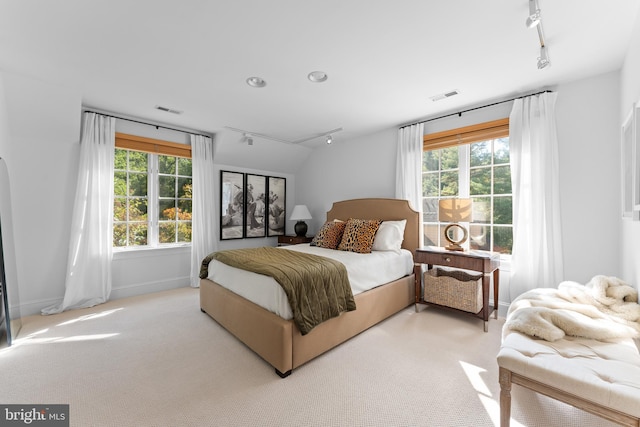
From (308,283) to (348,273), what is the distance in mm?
567

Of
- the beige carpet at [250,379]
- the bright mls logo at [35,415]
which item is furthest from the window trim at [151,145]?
the bright mls logo at [35,415]

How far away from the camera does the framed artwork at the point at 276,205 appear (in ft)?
17.3

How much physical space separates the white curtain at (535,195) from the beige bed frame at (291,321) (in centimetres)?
111

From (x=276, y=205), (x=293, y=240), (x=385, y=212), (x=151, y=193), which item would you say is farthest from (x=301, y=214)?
(x=151, y=193)

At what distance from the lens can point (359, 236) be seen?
337 centimetres

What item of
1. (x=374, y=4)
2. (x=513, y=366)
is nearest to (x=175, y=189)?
(x=374, y=4)

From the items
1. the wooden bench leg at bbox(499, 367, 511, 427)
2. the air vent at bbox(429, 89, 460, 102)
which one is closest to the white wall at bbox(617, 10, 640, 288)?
the air vent at bbox(429, 89, 460, 102)

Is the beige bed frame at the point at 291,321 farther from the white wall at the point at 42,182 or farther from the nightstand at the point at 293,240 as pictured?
the white wall at the point at 42,182

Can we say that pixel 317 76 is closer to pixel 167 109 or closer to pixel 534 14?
pixel 534 14

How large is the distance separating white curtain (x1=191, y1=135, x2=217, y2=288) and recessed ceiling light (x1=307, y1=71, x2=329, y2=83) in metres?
2.46

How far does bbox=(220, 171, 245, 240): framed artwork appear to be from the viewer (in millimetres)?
4621

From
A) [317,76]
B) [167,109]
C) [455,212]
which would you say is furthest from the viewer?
[167,109]

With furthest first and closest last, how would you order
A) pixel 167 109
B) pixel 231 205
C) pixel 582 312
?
pixel 231 205 → pixel 167 109 → pixel 582 312

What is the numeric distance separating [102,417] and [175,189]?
3203 millimetres
